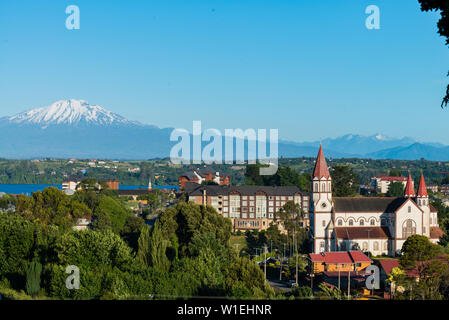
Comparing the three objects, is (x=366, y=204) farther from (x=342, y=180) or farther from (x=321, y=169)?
(x=342, y=180)

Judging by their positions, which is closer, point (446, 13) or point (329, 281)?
point (446, 13)

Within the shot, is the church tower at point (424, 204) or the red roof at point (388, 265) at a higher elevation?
the church tower at point (424, 204)

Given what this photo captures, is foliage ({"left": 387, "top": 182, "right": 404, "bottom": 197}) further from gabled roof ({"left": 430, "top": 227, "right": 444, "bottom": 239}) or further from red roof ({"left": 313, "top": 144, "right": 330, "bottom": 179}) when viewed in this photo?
red roof ({"left": 313, "top": 144, "right": 330, "bottom": 179})

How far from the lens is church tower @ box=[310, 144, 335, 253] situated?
50584 mm

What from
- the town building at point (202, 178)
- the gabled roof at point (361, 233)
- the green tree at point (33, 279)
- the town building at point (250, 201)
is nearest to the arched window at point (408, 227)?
the gabled roof at point (361, 233)

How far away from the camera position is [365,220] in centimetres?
5178

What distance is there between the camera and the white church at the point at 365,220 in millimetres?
49594

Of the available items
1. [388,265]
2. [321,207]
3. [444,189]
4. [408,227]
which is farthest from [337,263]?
[444,189]

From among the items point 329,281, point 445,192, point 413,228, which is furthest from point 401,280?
point 445,192

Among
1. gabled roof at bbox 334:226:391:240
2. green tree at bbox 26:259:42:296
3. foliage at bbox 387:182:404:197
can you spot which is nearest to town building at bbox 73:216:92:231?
gabled roof at bbox 334:226:391:240

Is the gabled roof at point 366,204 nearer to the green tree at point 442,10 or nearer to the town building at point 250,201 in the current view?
the town building at point 250,201
